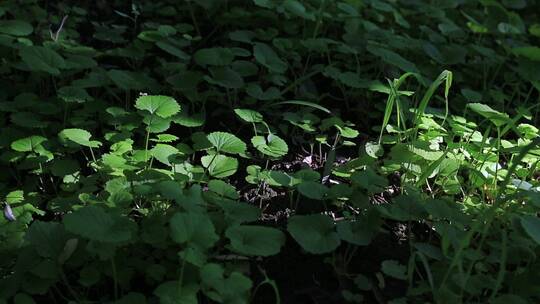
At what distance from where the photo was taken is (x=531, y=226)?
1.37 meters

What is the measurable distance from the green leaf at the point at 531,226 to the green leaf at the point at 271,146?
0.71m

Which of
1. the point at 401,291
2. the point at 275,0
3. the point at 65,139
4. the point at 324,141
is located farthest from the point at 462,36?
the point at 65,139

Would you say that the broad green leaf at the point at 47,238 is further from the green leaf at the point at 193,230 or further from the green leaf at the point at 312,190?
the green leaf at the point at 312,190

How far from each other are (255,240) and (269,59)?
1.04m

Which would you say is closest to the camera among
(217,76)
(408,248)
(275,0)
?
(408,248)

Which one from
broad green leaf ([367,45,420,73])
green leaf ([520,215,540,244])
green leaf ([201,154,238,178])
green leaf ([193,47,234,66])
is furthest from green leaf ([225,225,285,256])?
broad green leaf ([367,45,420,73])

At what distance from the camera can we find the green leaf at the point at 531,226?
4.42 feet

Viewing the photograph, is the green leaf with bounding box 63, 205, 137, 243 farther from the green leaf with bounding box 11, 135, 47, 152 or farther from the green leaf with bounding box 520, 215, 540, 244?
the green leaf with bounding box 520, 215, 540, 244

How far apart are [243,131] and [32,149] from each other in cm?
71

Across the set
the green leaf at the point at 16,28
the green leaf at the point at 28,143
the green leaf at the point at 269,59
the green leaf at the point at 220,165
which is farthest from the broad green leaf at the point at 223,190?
the green leaf at the point at 16,28

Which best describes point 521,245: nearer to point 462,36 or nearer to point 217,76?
point 217,76

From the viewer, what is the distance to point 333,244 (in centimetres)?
142

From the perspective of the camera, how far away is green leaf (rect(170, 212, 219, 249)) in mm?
1301

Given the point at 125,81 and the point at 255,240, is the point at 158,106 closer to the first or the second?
the point at 125,81
